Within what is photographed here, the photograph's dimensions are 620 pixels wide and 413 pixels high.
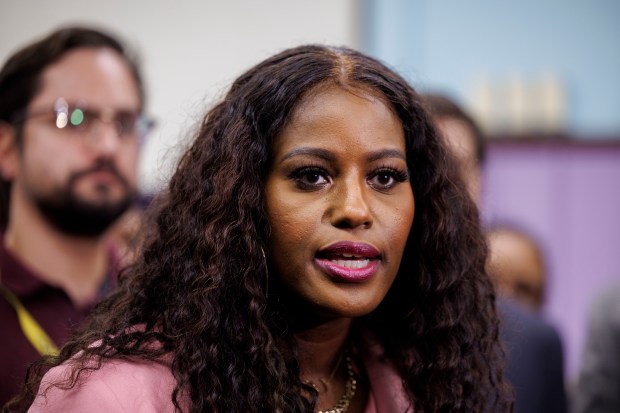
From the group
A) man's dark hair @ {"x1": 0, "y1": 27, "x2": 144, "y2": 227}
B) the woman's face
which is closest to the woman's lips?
the woman's face

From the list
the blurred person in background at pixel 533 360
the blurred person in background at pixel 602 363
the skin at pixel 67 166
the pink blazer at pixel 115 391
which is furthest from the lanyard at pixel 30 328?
the blurred person in background at pixel 602 363

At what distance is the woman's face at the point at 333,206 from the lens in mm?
1513

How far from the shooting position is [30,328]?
7.06 ft

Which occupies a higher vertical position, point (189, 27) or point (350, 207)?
point (350, 207)

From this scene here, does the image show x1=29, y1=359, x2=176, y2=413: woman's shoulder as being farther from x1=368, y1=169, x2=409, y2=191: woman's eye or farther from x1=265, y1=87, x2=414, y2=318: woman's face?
x1=368, y1=169, x2=409, y2=191: woman's eye

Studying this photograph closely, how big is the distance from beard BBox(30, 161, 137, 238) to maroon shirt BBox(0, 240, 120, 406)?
5.8 inches

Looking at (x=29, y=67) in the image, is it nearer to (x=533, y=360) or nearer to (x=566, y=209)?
(x=533, y=360)

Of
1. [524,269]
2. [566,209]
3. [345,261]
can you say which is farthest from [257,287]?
[566,209]

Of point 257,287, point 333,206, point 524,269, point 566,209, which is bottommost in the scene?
point 566,209

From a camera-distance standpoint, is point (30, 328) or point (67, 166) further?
point (67, 166)

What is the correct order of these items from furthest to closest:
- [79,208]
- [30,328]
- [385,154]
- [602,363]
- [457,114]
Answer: [457,114]
[602,363]
[79,208]
[30,328]
[385,154]

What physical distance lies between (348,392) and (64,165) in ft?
3.47

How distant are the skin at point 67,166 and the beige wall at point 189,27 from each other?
2436 millimetres

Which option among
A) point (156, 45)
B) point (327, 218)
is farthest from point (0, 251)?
point (156, 45)
